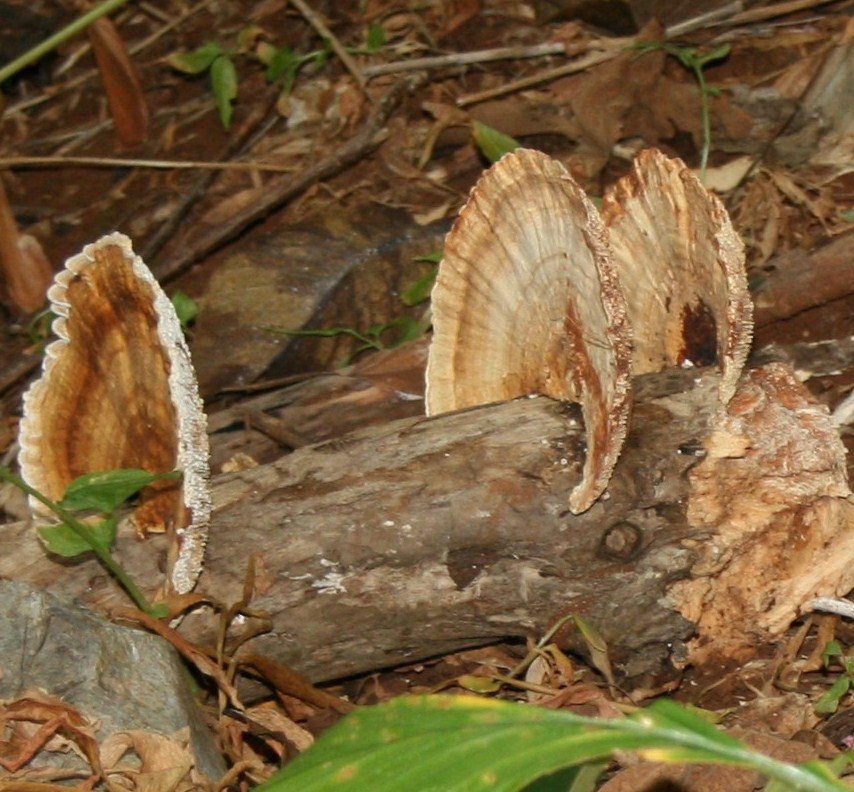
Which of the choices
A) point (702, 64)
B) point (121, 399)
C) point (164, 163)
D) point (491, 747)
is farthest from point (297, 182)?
point (491, 747)

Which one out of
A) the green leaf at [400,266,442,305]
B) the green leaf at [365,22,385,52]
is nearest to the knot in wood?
the green leaf at [400,266,442,305]

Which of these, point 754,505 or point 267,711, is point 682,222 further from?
point 267,711

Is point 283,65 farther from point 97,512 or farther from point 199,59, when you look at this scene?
point 97,512

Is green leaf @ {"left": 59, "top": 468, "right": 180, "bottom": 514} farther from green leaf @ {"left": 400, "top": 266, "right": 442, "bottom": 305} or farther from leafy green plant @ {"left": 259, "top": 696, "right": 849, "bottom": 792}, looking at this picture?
green leaf @ {"left": 400, "top": 266, "right": 442, "bottom": 305}

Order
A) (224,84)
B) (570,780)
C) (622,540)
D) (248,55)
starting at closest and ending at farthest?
1. (570,780)
2. (622,540)
3. (224,84)
4. (248,55)

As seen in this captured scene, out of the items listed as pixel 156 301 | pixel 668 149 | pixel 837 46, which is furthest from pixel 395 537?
pixel 837 46

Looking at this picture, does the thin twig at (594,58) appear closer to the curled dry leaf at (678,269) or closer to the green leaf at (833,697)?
the curled dry leaf at (678,269)

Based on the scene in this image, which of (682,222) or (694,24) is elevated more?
(682,222)
